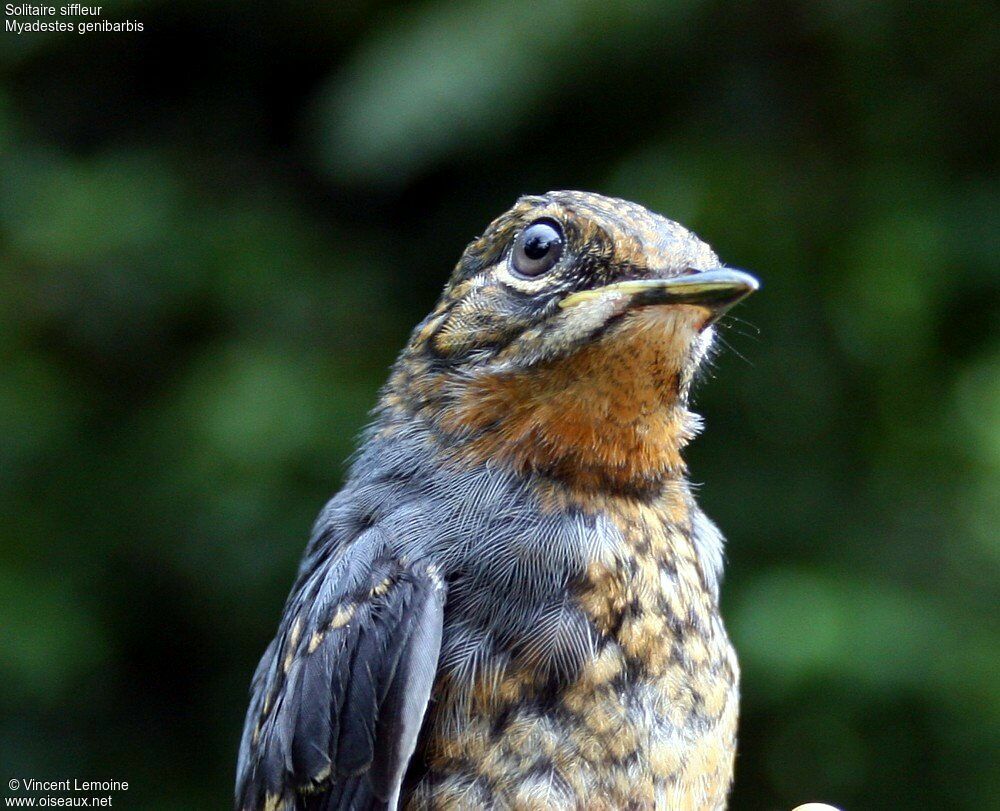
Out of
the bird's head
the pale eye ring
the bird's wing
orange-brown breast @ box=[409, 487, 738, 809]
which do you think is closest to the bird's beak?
the bird's head

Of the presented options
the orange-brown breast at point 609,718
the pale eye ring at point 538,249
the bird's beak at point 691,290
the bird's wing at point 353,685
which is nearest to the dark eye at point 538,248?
the pale eye ring at point 538,249

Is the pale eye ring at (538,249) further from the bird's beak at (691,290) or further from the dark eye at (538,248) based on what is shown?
the bird's beak at (691,290)

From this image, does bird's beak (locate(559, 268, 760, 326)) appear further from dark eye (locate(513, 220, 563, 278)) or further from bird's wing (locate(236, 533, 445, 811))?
bird's wing (locate(236, 533, 445, 811))

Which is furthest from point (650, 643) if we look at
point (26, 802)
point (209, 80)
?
point (209, 80)

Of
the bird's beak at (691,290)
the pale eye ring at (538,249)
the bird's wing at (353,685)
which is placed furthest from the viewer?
the pale eye ring at (538,249)

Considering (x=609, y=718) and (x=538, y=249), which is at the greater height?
(x=538, y=249)

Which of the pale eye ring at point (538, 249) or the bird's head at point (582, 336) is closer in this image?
the bird's head at point (582, 336)

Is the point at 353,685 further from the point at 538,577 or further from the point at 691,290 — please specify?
the point at 691,290

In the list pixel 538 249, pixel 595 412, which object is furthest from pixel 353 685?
pixel 538 249
